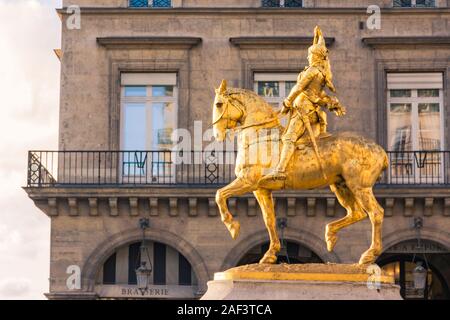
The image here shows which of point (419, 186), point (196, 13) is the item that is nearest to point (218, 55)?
point (196, 13)

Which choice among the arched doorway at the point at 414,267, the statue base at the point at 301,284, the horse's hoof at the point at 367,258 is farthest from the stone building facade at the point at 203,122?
the statue base at the point at 301,284

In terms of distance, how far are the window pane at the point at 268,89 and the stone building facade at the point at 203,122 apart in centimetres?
3

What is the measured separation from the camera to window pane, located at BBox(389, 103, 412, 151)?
30.5 m

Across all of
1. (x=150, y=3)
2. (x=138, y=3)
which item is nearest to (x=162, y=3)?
(x=150, y=3)

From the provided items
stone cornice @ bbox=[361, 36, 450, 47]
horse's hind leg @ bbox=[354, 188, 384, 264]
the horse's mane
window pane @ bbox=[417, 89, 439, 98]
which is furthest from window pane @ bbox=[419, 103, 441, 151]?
the horse's mane

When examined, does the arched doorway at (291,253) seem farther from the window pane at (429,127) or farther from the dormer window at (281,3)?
the dormer window at (281,3)

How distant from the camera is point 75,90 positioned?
3041 cm

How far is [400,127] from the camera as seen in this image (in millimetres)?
30547

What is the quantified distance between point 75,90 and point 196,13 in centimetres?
321
